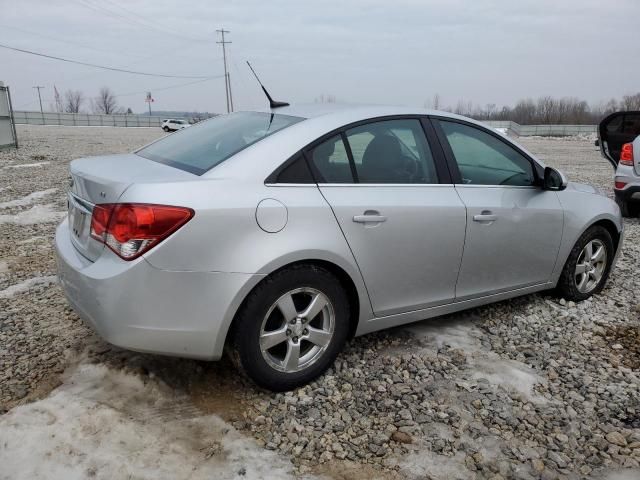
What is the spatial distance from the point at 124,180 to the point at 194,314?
2.41 feet

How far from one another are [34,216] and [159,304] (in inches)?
227

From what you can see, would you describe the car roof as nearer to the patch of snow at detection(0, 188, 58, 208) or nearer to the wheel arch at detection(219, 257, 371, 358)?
A: the wheel arch at detection(219, 257, 371, 358)

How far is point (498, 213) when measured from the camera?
352cm

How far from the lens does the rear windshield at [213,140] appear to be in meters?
2.87

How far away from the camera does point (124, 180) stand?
257cm

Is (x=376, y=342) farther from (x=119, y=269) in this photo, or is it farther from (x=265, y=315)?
(x=119, y=269)

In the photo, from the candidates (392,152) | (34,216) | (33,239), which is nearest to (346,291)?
(392,152)

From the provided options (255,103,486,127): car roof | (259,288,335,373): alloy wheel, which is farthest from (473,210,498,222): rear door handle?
(259,288,335,373): alloy wheel

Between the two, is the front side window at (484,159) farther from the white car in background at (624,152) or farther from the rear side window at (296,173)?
the white car in background at (624,152)

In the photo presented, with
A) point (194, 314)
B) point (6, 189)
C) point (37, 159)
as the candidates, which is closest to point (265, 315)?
point (194, 314)

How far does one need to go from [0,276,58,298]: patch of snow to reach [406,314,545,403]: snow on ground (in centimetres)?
308

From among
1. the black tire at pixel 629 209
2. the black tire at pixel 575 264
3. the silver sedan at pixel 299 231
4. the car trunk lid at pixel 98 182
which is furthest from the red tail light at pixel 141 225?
the black tire at pixel 629 209

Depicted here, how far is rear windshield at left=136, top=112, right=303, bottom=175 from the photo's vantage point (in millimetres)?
2869

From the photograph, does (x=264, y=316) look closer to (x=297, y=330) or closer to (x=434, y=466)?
(x=297, y=330)
